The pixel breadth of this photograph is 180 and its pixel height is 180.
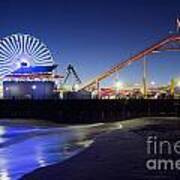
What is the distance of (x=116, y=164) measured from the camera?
53.9ft

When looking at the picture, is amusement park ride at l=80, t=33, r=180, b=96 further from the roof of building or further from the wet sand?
the wet sand

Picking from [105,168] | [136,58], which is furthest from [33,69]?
[105,168]

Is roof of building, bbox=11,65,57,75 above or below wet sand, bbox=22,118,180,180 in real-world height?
above

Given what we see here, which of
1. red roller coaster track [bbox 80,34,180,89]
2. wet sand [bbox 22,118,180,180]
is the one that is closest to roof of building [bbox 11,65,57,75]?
red roller coaster track [bbox 80,34,180,89]

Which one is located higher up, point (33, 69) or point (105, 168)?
point (33, 69)

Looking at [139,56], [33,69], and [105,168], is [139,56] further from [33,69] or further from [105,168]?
[105,168]

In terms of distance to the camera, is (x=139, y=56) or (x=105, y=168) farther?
(x=139, y=56)

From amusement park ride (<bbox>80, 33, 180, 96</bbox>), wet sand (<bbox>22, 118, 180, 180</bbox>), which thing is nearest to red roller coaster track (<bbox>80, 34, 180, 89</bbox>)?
amusement park ride (<bbox>80, 33, 180, 96</bbox>)

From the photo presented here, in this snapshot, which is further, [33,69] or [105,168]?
[33,69]

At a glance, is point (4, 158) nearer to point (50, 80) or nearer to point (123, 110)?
point (123, 110)

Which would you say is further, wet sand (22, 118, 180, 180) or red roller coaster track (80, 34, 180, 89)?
red roller coaster track (80, 34, 180, 89)

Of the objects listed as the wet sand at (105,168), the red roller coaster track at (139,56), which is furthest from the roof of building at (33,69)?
the wet sand at (105,168)

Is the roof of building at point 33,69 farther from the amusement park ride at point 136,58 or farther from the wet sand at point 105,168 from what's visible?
the wet sand at point 105,168

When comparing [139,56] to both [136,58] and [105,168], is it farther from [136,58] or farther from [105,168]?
[105,168]
